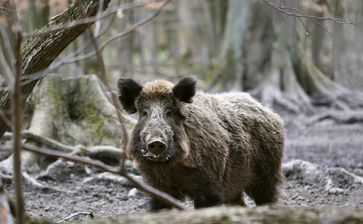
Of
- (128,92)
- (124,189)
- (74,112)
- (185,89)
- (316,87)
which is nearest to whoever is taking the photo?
(185,89)

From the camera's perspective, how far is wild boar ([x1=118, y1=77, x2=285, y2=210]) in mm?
6156

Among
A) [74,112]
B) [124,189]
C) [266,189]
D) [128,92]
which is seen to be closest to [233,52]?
[74,112]

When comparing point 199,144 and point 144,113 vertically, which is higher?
point 144,113

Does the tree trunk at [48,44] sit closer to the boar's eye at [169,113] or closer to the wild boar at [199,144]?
the wild boar at [199,144]

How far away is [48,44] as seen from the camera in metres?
5.86

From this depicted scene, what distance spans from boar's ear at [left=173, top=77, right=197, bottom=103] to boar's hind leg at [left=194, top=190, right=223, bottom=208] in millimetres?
956

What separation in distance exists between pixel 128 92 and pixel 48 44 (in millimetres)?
1063

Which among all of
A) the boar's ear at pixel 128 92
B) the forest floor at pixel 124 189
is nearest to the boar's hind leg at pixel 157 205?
the boar's ear at pixel 128 92

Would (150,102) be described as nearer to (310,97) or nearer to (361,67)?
(310,97)

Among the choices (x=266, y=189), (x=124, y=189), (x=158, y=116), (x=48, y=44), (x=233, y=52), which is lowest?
(x=124, y=189)

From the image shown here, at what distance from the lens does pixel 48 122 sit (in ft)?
35.8

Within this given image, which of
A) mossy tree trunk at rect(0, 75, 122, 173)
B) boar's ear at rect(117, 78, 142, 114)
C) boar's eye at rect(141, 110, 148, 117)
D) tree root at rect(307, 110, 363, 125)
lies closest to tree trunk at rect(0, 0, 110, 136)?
boar's ear at rect(117, 78, 142, 114)

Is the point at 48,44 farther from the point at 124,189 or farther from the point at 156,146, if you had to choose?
the point at 124,189

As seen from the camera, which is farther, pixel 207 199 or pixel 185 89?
pixel 185 89
